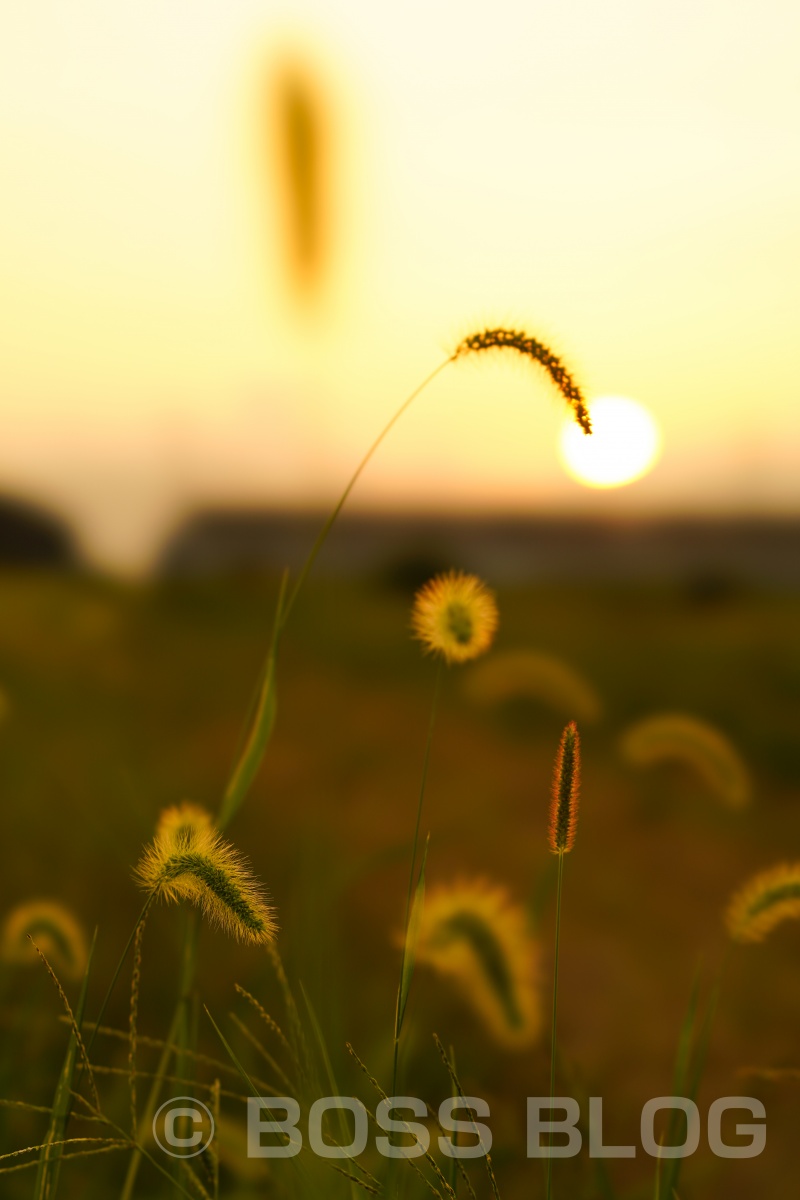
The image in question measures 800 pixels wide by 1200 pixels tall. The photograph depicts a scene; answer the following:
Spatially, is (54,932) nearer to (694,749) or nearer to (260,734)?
(260,734)

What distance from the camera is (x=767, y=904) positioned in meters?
1.05

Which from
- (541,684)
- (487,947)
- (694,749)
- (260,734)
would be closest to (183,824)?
(260,734)

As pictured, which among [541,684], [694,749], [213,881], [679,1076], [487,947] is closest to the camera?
[213,881]

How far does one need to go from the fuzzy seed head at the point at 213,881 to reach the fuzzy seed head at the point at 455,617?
0.31 metres

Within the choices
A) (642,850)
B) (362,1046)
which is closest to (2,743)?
(362,1046)

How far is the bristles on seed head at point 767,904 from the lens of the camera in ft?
3.41

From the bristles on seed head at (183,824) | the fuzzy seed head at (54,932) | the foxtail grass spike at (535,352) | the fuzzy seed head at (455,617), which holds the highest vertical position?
the foxtail grass spike at (535,352)

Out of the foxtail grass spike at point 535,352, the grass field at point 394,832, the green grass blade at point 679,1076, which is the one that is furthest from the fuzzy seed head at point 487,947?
the foxtail grass spike at point 535,352

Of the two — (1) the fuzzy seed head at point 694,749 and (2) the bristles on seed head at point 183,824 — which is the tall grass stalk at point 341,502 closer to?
(2) the bristles on seed head at point 183,824

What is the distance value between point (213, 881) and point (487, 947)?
0.57 m

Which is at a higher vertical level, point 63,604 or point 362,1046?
point 63,604

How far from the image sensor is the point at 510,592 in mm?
4867

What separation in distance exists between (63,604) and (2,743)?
6.48ft

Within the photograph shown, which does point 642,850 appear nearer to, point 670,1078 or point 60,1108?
point 670,1078
